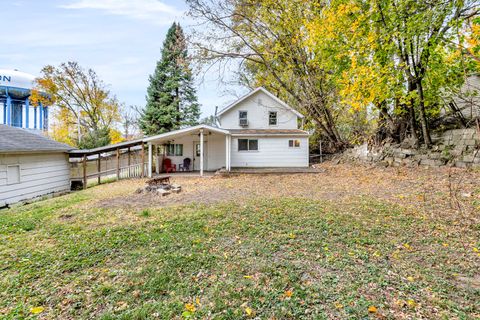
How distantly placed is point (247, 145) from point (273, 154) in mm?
1889

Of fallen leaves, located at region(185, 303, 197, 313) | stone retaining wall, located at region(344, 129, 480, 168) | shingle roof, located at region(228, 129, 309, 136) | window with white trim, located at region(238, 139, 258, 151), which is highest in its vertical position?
shingle roof, located at region(228, 129, 309, 136)

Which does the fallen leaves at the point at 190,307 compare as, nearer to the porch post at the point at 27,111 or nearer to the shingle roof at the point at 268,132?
the shingle roof at the point at 268,132

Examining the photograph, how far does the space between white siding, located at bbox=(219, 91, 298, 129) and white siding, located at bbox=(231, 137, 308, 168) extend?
1.72 metres

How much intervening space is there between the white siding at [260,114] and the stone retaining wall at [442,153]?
20.5 feet

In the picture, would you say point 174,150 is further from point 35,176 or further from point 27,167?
point 27,167

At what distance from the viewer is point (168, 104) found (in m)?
23.3

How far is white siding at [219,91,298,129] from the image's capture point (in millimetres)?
17062

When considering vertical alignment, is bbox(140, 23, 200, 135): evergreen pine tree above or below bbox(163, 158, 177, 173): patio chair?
above

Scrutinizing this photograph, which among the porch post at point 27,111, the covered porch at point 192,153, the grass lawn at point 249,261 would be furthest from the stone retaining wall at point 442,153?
the porch post at point 27,111

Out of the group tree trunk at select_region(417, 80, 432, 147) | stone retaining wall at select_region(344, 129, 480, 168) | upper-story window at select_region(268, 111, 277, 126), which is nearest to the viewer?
stone retaining wall at select_region(344, 129, 480, 168)

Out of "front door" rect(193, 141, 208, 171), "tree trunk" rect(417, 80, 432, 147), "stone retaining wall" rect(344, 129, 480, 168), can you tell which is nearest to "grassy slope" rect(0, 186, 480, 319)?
"stone retaining wall" rect(344, 129, 480, 168)

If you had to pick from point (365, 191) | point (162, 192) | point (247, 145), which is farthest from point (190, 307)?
point (247, 145)

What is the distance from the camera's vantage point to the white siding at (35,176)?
912cm

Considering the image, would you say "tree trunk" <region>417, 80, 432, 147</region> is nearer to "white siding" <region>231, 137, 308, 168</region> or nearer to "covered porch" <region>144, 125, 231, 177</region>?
"white siding" <region>231, 137, 308, 168</region>
